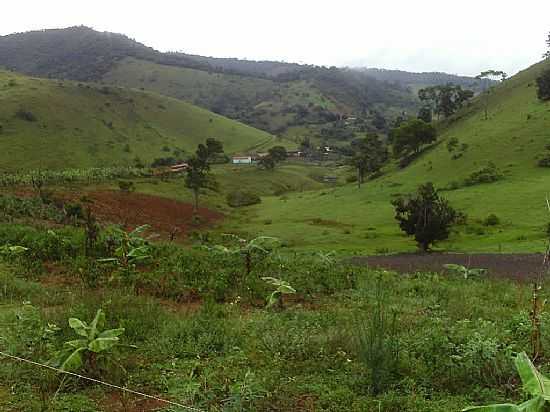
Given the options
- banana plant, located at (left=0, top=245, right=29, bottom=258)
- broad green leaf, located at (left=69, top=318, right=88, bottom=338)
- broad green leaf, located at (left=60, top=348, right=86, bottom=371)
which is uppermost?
broad green leaf, located at (left=69, top=318, right=88, bottom=338)

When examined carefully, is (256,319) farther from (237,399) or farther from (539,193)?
(539,193)

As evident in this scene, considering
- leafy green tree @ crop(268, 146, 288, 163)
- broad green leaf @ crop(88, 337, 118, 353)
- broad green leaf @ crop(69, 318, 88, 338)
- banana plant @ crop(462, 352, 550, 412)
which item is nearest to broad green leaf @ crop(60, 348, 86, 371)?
broad green leaf @ crop(88, 337, 118, 353)

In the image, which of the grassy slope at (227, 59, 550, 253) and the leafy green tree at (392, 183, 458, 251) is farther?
the grassy slope at (227, 59, 550, 253)

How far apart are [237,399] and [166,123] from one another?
11701 cm

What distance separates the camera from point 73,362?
5516mm

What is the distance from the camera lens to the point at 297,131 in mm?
161750

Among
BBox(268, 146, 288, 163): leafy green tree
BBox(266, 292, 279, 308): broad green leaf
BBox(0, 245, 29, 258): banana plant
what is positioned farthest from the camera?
BBox(268, 146, 288, 163): leafy green tree

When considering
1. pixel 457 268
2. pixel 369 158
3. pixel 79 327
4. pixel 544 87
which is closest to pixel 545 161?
pixel 544 87

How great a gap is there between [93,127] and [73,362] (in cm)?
9635

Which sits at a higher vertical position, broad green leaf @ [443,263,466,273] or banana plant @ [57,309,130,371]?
banana plant @ [57,309,130,371]

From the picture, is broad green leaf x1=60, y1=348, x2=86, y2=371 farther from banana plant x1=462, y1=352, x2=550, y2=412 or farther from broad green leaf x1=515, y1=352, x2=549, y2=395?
broad green leaf x1=515, y1=352, x2=549, y2=395

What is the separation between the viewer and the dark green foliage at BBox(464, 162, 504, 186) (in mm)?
46062

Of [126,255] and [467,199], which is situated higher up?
[126,255]

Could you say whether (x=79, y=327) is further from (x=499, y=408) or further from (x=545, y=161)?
(x=545, y=161)
